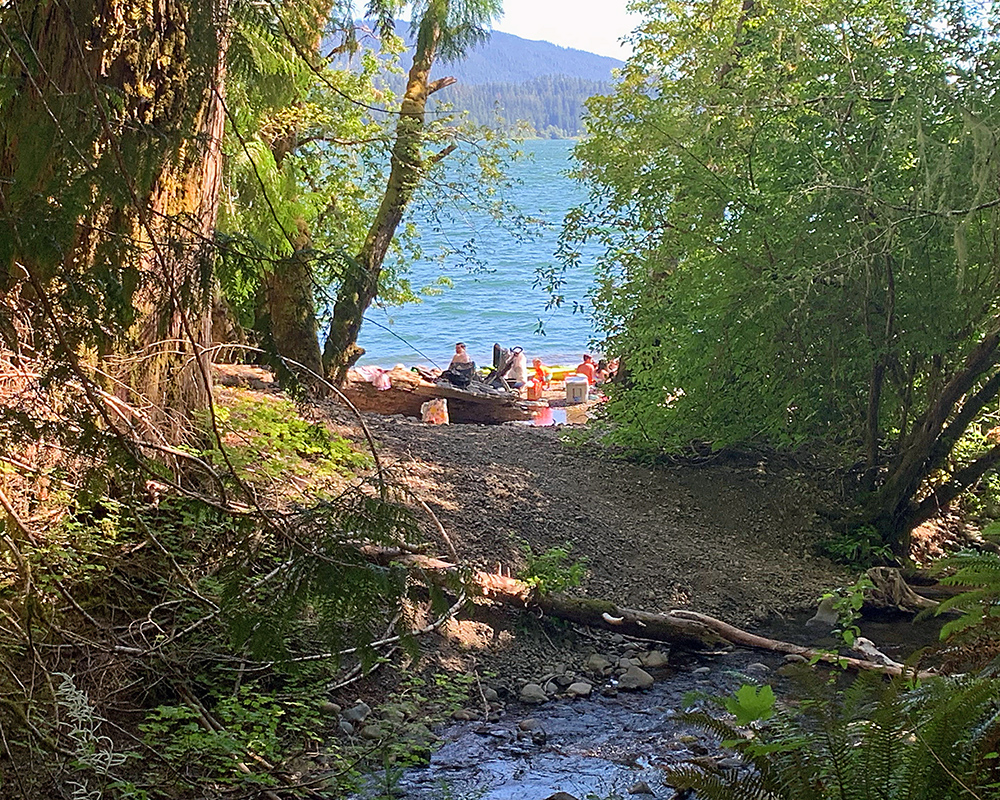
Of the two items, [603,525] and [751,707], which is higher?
[751,707]

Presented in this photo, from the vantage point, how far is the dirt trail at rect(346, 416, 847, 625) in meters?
7.29

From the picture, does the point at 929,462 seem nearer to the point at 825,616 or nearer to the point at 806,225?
the point at 825,616

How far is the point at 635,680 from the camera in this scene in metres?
5.92

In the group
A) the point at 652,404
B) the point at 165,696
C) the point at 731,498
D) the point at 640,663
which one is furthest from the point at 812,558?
the point at 165,696

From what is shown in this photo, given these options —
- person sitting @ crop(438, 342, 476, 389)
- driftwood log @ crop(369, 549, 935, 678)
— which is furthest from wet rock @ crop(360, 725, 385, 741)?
person sitting @ crop(438, 342, 476, 389)

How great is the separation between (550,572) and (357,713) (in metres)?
2.04

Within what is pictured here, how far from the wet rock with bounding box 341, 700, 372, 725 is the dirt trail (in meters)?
1.73

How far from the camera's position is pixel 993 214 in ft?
23.4

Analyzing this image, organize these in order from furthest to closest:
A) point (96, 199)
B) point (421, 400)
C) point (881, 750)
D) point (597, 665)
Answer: point (421, 400) → point (597, 665) → point (881, 750) → point (96, 199)

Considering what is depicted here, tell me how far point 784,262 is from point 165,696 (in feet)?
18.9

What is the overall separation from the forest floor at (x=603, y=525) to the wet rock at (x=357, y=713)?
712 millimetres

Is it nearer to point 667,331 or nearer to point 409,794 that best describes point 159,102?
point 409,794

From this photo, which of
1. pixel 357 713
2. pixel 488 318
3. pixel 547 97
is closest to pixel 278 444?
pixel 357 713

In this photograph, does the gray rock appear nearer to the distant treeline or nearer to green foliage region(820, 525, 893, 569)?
green foliage region(820, 525, 893, 569)
